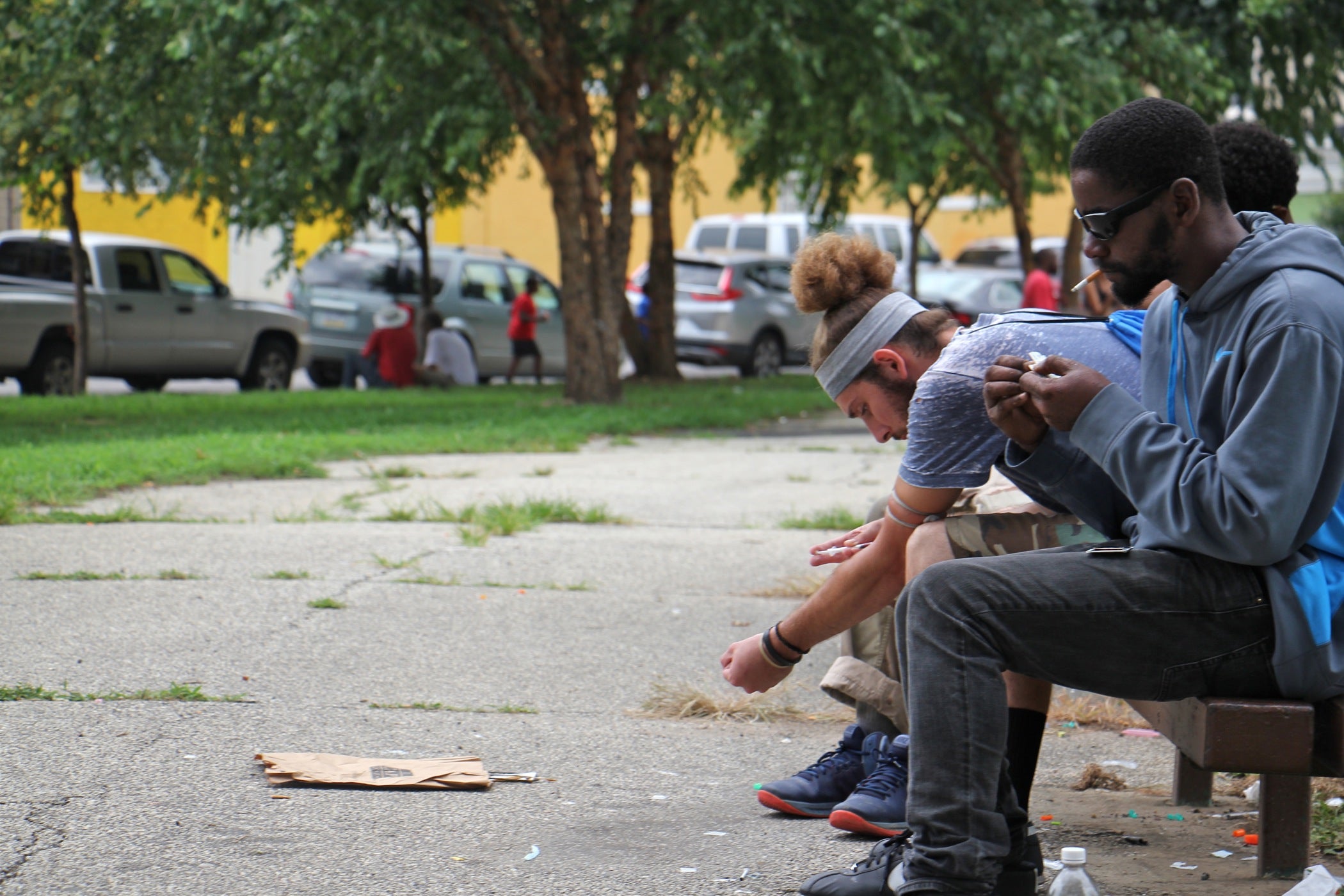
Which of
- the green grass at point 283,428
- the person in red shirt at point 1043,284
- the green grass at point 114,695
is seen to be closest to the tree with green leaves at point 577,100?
the green grass at point 283,428

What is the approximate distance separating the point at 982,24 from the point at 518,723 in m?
11.7

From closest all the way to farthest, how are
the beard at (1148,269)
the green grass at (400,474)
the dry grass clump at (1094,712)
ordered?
1. the beard at (1148,269)
2. the dry grass clump at (1094,712)
3. the green grass at (400,474)

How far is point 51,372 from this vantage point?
1645 centimetres

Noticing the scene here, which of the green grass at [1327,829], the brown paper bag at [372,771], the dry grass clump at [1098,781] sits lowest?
the dry grass clump at [1098,781]

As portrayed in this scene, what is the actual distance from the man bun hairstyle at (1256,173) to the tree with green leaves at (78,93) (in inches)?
427

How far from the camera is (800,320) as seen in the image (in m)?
21.3

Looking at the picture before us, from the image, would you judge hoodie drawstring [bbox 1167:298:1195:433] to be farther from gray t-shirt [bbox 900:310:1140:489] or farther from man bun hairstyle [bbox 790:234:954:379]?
man bun hairstyle [bbox 790:234:954:379]

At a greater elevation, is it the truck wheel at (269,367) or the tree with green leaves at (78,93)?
the tree with green leaves at (78,93)

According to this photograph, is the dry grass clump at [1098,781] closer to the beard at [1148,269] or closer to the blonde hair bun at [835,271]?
the blonde hair bun at [835,271]

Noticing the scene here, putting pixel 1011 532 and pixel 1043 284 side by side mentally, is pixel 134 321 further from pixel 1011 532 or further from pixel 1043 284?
pixel 1011 532

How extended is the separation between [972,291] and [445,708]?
20.7 metres

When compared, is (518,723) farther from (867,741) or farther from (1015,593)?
(1015,593)

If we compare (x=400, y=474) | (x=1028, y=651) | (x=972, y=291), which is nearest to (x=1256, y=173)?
(x=1028, y=651)

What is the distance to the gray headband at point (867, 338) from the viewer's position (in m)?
3.26
